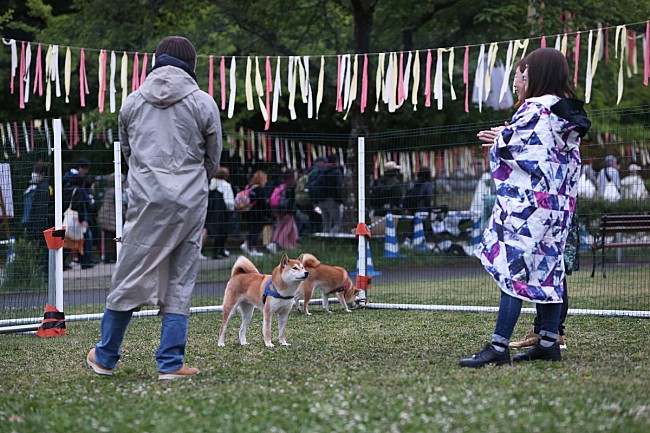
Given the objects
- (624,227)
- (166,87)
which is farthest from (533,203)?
(624,227)

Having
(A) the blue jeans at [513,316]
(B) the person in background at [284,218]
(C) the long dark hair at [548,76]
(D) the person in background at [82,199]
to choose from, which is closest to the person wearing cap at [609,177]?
(B) the person in background at [284,218]

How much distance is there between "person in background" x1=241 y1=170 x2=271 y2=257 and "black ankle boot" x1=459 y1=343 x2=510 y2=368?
5439 mm

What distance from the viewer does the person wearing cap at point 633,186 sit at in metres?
10.4

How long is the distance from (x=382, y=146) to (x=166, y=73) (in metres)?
6.35

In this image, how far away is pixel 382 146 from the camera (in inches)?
450

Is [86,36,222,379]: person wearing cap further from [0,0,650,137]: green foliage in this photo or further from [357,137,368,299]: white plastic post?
[0,0,650,137]: green foliage

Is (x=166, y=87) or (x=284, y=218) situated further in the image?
(x=284, y=218)

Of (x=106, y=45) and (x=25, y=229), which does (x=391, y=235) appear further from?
(x=106, y=45)

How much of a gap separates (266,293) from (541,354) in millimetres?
2535

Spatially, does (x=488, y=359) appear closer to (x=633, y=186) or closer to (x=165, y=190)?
(x=165, y=190)

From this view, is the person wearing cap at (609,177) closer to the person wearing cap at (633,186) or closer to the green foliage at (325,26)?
the person wearing cap at (633,186)

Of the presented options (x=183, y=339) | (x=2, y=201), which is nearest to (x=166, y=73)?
(x=183, y=339)

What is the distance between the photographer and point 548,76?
554cm

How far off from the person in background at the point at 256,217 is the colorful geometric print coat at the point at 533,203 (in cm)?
552
